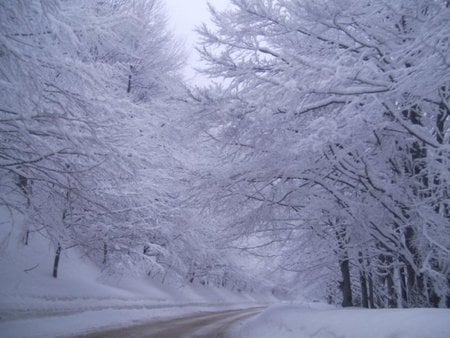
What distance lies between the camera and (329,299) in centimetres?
3325

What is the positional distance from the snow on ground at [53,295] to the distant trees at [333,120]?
4760 millimetres

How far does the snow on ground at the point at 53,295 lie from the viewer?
845 cm

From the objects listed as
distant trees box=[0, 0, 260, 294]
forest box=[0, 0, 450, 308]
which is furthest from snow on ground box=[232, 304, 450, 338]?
distant trees box=[0, 0, 260, 294]

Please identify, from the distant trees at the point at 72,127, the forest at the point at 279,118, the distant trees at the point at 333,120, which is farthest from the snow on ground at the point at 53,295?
the distant trees at the point at 333,120

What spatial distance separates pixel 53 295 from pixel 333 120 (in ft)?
35.8

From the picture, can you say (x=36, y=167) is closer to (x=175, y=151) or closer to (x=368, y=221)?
(x=368, y=221)

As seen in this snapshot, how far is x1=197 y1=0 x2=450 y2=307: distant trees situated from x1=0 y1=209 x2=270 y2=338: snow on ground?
4760mm

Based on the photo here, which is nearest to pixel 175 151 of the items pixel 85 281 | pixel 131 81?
pixel 131 81

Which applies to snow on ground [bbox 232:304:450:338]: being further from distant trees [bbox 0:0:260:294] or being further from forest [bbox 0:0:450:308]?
distant trees [bbox 0:0:260:294]

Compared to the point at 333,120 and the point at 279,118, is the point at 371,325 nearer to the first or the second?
the point at 333,120

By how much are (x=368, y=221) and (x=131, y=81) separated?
13640 millimetres

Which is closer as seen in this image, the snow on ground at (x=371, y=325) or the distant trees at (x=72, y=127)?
the snow on ground at (x=371, y=325)

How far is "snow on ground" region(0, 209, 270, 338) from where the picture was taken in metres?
8.45

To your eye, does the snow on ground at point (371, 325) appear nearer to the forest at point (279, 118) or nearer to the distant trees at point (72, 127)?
the forest at point (279, 118)
